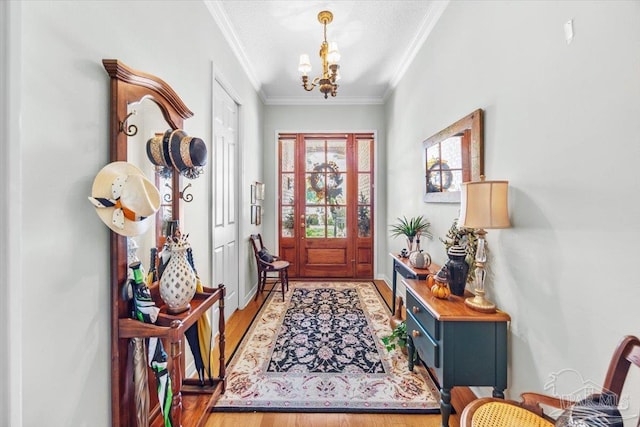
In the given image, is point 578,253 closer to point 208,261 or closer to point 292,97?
point 208,261

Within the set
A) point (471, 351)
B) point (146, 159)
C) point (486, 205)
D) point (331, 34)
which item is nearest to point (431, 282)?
point (471, 351)

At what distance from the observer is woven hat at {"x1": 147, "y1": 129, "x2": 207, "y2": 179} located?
5.07 feet

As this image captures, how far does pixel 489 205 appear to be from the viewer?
151 centimetres

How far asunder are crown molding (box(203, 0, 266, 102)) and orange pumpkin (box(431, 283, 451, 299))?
2853 millimetres

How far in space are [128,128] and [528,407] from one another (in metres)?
2.07

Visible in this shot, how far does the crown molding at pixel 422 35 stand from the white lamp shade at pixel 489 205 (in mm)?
1845

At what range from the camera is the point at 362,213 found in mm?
4980

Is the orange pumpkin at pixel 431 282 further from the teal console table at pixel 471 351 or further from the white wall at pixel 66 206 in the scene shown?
the white wall at pixel 66 206

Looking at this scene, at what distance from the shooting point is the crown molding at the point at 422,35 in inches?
98.7

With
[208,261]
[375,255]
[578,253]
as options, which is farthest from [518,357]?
[375,255]

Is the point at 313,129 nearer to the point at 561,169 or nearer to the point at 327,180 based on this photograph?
the point at 327,180

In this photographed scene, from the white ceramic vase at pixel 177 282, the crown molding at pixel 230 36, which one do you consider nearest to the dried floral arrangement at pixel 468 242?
the white ceramic vase at pixel 177 282

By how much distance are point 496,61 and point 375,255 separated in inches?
143

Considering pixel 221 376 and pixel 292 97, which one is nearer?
pixel 221 376
